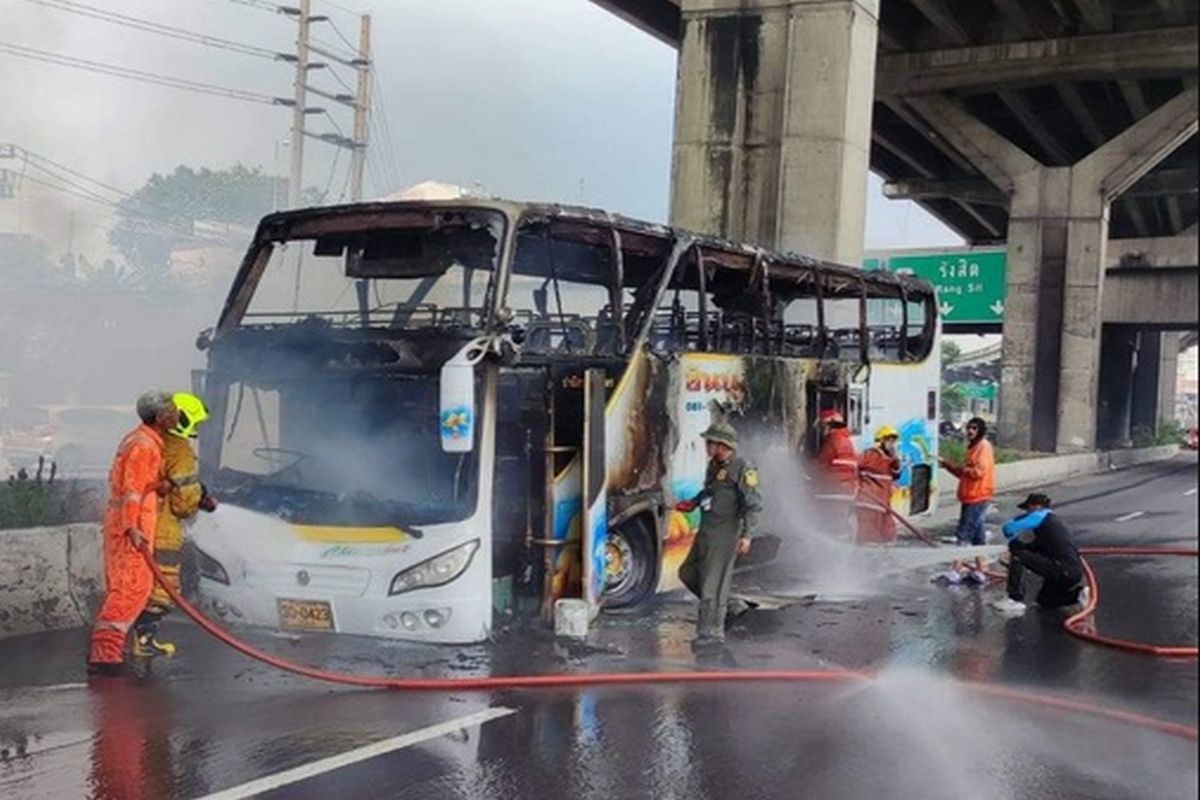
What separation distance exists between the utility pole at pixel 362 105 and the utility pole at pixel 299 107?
98cm

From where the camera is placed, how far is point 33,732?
5320mm

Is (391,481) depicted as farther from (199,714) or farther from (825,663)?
(825,663)

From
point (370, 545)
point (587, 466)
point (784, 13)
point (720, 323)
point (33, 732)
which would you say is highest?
point (784, 13)

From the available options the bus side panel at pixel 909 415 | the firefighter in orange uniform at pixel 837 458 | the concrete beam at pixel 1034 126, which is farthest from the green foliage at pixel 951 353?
the firefighter in orange uniform at pixel 837 458

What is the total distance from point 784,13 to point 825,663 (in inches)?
495

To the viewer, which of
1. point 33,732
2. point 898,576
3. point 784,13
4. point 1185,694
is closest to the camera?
point 1185,694

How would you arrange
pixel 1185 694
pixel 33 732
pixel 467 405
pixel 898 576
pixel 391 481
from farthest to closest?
pixel 898 576 < pixel 391 481 < pixel 467 405 < pixel 33 732 < pixel 1185 694

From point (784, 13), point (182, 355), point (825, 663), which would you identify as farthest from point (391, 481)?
point (784, 13)

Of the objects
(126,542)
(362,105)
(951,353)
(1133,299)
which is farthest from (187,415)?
(951,353)

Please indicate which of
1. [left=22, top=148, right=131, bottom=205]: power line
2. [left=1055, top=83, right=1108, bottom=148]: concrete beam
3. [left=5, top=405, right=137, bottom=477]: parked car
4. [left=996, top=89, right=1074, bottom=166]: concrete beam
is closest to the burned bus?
[left=22, top=148, right=131, bottom=205]: power line

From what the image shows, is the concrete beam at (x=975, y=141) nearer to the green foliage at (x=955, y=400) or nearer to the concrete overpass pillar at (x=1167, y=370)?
the green foliage at (x=955, y=400)

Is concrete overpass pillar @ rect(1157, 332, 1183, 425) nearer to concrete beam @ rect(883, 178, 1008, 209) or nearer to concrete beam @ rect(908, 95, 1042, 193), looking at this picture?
concrete beam @ rect(883, 178, 1008, 209)

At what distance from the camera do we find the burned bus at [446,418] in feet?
22.2

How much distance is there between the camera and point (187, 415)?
6.51m
